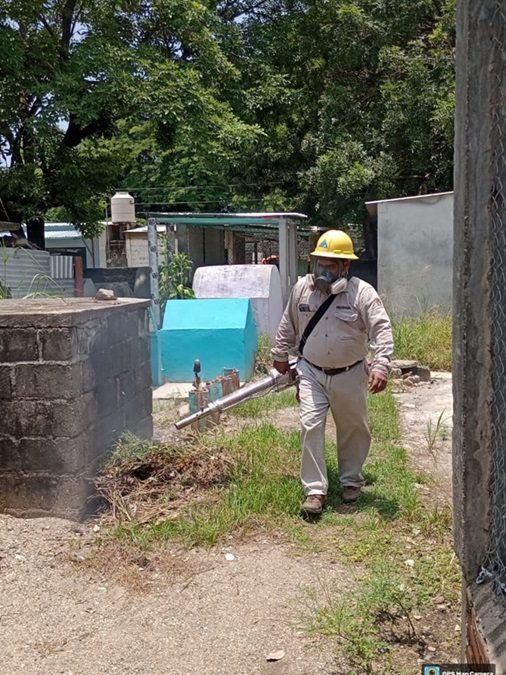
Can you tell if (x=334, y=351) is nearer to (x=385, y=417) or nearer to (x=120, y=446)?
(x=120, y=446)

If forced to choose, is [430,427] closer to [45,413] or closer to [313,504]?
[313,504]

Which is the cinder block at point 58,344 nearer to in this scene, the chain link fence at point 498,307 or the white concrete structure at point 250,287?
the chain link fence at point 498,307

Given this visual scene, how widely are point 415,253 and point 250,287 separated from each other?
3.28 m

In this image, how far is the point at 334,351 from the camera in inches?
185

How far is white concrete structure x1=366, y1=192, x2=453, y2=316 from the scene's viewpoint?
1224 centimetres

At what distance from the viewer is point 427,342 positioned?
10.5 metres

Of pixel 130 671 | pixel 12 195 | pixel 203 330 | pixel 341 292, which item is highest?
pixel 12 195

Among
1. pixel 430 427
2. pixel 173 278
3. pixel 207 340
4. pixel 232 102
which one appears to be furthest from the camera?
pixel 232 102

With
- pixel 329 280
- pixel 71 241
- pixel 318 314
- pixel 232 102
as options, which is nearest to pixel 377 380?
pixel 318 314

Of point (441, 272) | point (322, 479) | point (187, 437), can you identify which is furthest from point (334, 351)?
point (441, 272)

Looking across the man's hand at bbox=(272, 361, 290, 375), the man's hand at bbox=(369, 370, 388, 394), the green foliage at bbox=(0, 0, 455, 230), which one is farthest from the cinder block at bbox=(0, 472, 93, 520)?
the green foliage at bbox=(0, 0, 455, 230)

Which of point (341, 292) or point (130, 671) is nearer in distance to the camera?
A: point (130, 671)

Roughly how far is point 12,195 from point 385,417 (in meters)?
10.2

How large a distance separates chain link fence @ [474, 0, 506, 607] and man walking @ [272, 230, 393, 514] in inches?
76.8
